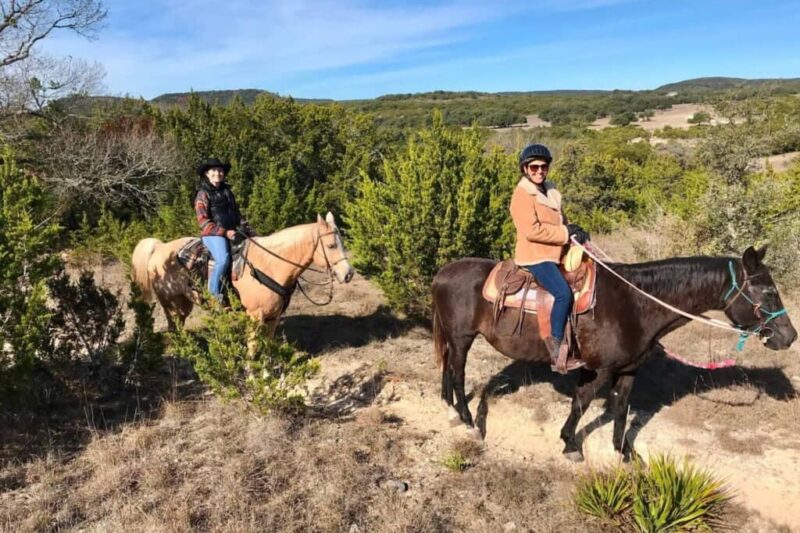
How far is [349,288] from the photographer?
1030 cm

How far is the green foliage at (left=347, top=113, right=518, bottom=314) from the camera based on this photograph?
23.3ft

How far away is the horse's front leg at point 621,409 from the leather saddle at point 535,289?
83 centimetres

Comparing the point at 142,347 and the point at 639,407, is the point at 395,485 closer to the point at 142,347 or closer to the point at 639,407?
the point at 639,407

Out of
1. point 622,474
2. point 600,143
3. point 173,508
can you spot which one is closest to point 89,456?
point 173,508

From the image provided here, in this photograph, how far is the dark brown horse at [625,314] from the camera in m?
3.85

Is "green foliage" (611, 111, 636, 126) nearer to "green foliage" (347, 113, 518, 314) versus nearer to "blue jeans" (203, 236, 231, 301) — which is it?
"green foliage" (347, 113, 518, 314)

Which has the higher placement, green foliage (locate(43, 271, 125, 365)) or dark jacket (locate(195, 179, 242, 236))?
dark jacket (locate(195, 179, 242, 236))

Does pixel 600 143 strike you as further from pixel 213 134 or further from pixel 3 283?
pixel 3 283

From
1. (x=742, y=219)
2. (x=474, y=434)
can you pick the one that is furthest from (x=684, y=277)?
(x=742, y=219)

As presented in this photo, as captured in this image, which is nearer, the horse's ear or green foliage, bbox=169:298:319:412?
the horse's ear

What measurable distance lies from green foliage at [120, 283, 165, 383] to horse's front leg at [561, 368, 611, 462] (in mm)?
4440

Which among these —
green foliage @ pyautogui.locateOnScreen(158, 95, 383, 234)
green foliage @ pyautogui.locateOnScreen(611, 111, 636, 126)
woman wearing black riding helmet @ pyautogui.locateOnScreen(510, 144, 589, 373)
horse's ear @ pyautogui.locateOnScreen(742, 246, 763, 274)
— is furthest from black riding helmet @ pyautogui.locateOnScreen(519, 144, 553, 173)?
green foliage @ pyautogui.locateOnScreen(611, 111, 636, 126)

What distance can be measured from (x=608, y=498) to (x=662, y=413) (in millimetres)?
2163

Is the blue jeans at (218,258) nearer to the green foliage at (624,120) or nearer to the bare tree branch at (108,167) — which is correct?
the bare tree branch at (108,167)
